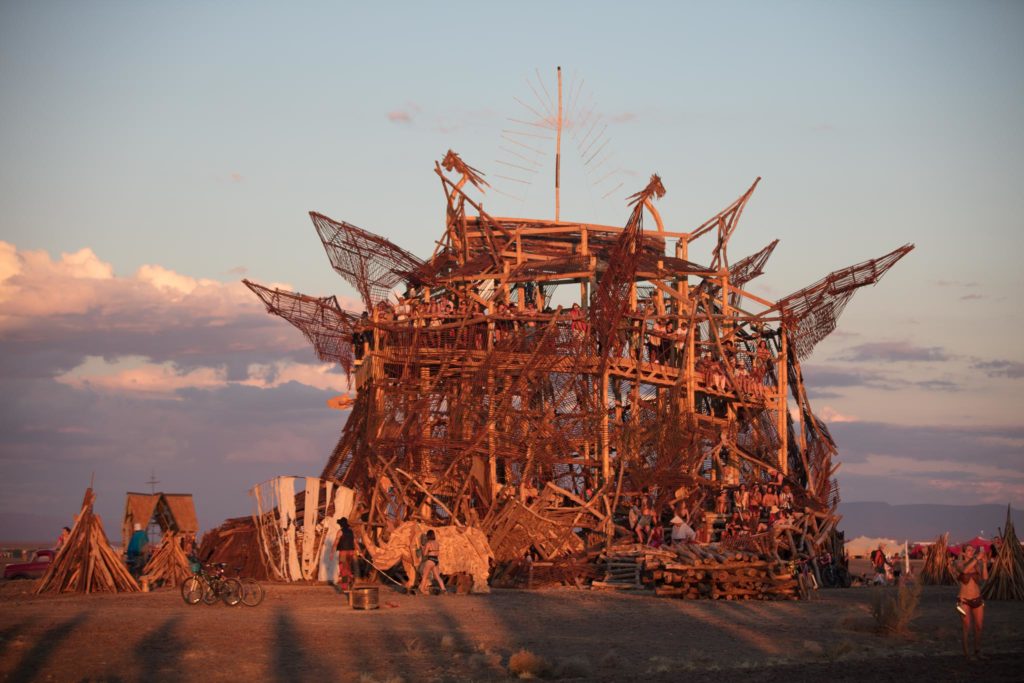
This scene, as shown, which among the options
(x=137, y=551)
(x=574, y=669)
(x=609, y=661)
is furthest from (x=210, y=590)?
(x=574, y=669)

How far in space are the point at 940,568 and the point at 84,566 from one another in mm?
24278

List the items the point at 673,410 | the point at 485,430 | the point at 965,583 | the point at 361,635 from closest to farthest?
the point at 965,583
the point at 361,635
the point at 485,430
the point at 673,410

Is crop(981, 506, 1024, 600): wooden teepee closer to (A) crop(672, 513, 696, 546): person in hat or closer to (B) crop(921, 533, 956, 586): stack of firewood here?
(B) crop(921, 533, 956, 586): stack of firewood

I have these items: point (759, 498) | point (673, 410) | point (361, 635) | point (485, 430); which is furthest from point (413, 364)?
point (361, 635)

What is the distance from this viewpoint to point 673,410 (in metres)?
39.9

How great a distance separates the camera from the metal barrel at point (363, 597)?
90.4 ft

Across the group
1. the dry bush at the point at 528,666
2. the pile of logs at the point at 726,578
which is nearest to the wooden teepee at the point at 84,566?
the pile of logs at the point at 726,578

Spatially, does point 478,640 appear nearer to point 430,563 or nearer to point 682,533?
point 430,563

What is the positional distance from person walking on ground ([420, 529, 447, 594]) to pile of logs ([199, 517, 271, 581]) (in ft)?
23.0

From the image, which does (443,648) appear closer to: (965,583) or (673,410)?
(965,583)

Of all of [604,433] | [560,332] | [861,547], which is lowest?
[861,547]

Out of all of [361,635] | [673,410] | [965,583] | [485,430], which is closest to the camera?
[965,583]

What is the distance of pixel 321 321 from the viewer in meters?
41.7

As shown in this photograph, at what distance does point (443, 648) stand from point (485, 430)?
51.4ft
